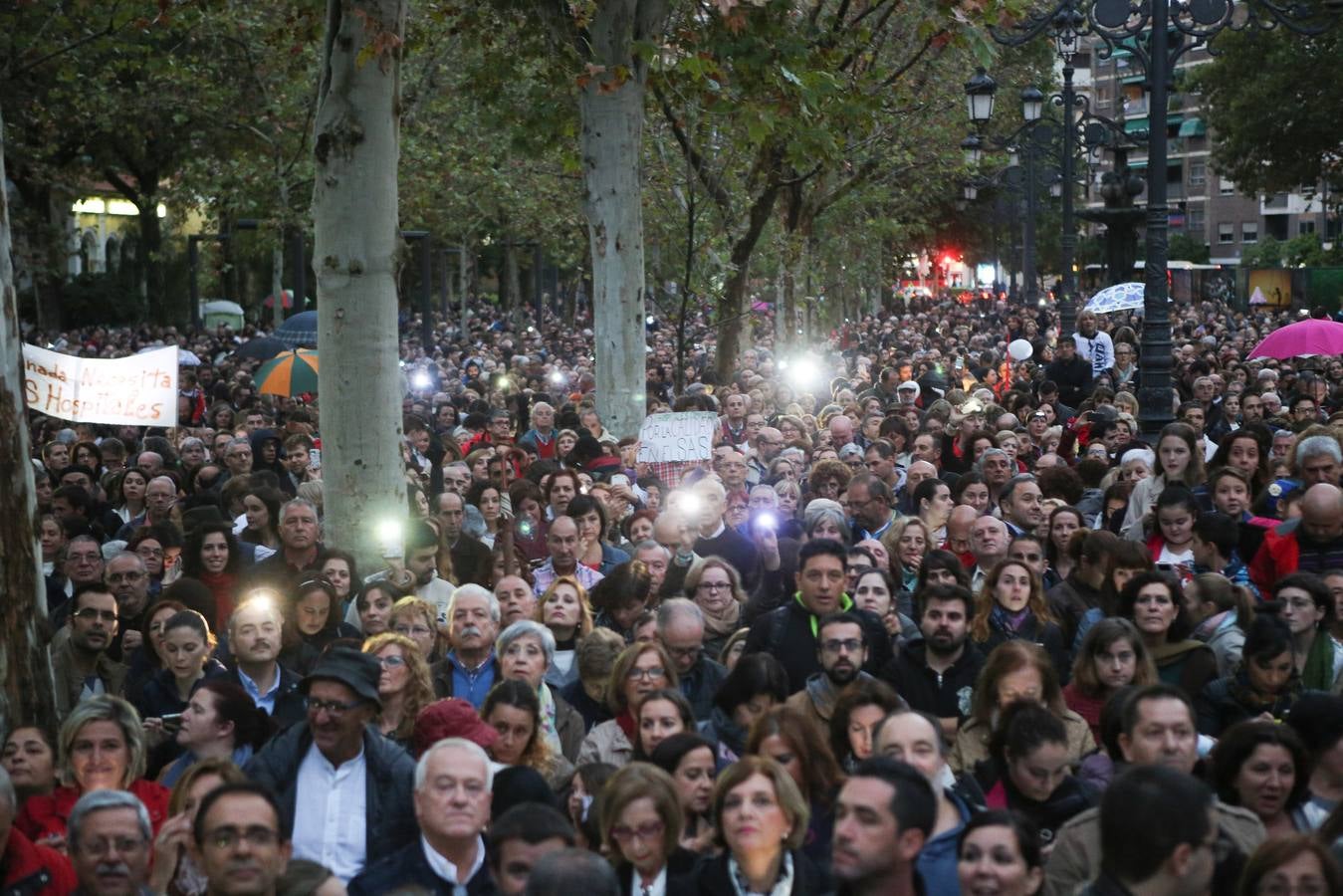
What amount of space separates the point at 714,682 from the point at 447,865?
244cm

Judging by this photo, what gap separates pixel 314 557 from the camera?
10.8 m

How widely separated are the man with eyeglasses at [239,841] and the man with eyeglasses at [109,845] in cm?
28

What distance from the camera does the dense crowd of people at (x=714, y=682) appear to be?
18.3ft

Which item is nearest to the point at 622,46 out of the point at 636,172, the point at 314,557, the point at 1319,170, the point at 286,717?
the point at 636,172

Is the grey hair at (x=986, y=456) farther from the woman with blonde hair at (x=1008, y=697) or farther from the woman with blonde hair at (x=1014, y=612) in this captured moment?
the woman with blonde hair at (x=1008, y=697)

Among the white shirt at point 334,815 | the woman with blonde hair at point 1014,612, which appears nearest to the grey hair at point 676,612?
the woman with blonde hair at point 1014,612

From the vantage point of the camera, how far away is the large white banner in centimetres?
1192

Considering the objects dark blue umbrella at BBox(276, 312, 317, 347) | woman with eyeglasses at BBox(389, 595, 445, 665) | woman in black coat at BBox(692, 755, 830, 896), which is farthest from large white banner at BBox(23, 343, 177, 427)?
dark blue umbrella at BBox(276, 312, 317, 347)

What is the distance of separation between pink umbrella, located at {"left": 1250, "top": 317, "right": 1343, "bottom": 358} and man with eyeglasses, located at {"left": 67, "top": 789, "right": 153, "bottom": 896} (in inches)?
559

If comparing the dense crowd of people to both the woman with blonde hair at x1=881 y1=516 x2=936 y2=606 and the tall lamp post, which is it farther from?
the tall lamp post

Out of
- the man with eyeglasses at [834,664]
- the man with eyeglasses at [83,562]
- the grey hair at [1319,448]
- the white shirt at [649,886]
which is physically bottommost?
the white shirt at [649,886]

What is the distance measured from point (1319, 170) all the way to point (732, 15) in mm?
40032

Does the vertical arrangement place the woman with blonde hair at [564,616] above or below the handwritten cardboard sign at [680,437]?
below

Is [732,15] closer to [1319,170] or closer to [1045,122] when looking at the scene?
[1045,122]
